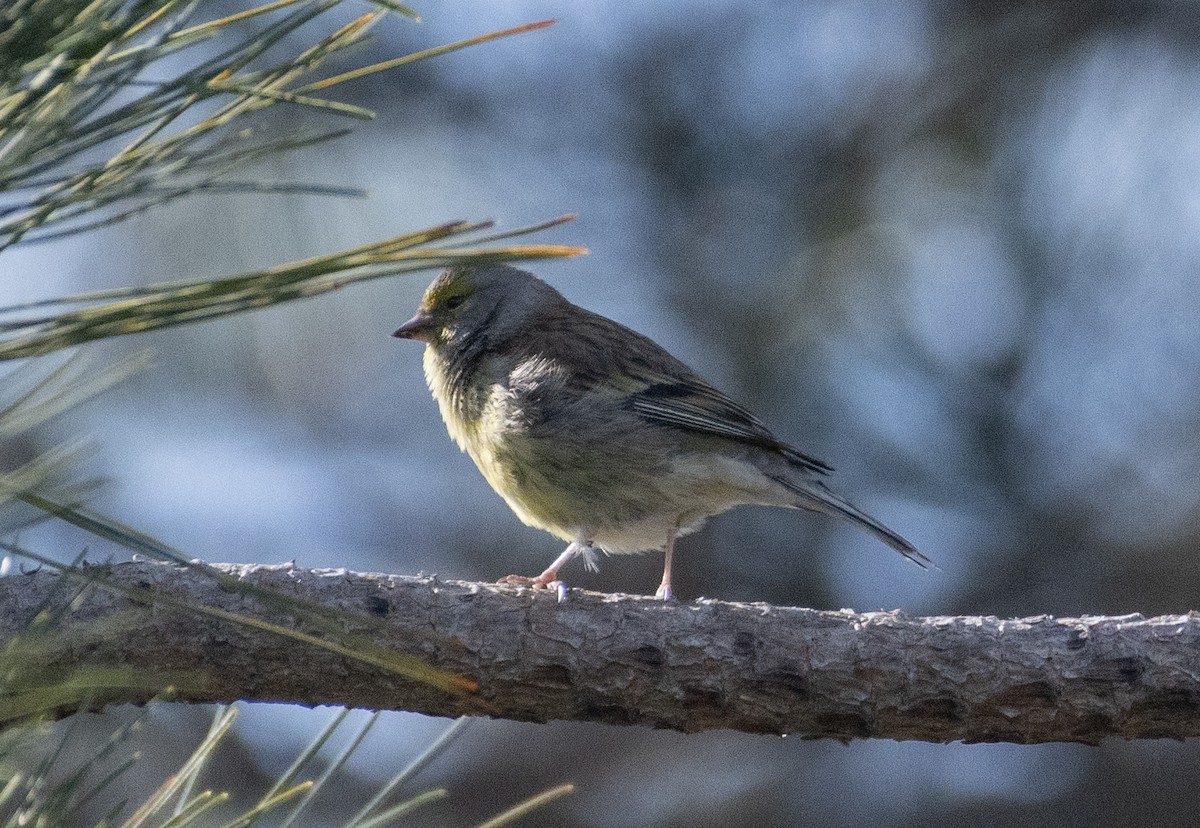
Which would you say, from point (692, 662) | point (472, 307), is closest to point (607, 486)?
point (472, 307)

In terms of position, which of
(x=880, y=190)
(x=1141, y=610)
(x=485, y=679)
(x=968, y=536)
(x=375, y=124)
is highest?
(x=375, y=124)

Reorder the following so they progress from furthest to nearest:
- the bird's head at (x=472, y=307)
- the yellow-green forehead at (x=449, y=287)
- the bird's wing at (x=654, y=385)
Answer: the yellow-green forehead at (x=449, y=287), the bird's head at (x=472, y=307), the bird's wing at (x=654, y=385)

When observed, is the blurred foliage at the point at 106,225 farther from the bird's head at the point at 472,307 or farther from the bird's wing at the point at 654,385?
the bird's head at the point at 472,307

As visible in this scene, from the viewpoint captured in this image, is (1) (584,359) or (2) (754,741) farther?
(2) (754,741)

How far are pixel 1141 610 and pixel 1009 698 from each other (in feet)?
7.97

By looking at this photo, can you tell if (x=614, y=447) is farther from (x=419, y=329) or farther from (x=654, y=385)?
(x=419, y=329)

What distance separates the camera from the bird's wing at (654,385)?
4.83 metres

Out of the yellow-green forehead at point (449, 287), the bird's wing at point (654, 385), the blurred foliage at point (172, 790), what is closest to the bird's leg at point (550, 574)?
the bird's wing at point (654, 385)

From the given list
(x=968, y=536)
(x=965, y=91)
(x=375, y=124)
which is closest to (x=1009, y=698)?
(x=968, y=536)

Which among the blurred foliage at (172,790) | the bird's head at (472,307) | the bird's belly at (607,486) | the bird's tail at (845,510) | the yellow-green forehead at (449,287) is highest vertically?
the blurred foliage at (172,790)

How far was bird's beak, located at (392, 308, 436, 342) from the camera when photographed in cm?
543

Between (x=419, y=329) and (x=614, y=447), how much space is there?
3.78 feet

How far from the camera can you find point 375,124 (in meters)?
5.86

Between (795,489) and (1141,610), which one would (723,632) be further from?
(1141,610)
